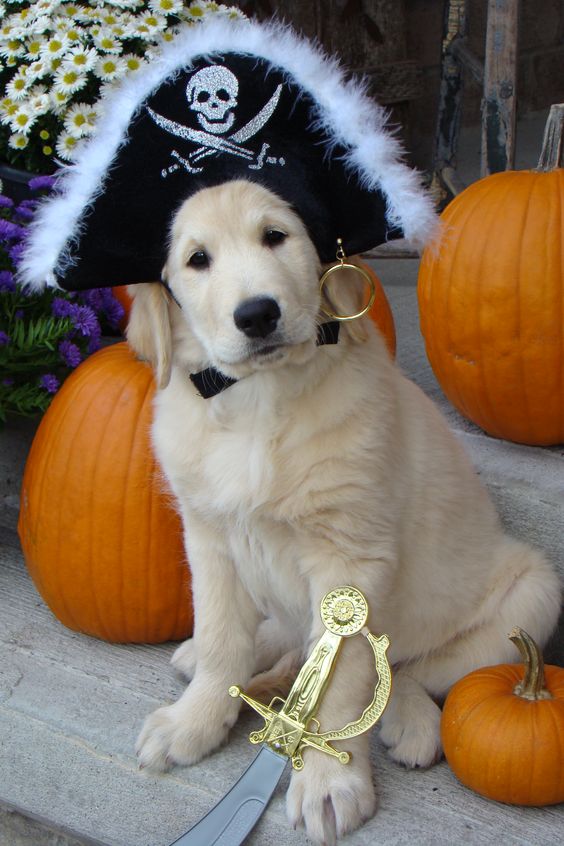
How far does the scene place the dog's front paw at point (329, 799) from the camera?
195cm

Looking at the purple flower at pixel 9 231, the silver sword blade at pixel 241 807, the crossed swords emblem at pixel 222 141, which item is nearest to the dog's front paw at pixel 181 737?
Answer: the silver sword blade at pixel 241 807

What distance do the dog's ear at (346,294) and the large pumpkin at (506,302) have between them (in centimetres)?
85

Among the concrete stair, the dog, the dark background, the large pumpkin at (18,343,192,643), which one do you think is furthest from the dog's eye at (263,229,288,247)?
the dark background

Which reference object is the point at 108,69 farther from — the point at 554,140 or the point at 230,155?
the point at 230,155

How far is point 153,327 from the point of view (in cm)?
205

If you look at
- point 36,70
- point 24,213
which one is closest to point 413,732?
point 24,213

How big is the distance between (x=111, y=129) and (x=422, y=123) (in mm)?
4905

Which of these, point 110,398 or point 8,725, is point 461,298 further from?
point 8,725

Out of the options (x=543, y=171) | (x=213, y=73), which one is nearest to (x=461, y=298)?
(x=543, y=171)

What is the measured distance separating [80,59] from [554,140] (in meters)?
1.63

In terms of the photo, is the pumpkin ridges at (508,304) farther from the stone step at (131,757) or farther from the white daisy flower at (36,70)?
the white daisy flower at (36,70)

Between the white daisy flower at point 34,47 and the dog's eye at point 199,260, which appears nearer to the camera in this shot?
the dog's eye at point 199,260

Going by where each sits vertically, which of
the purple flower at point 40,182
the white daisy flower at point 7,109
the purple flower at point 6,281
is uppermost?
the white daisy flower at point 7,109

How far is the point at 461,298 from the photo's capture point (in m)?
2.82
